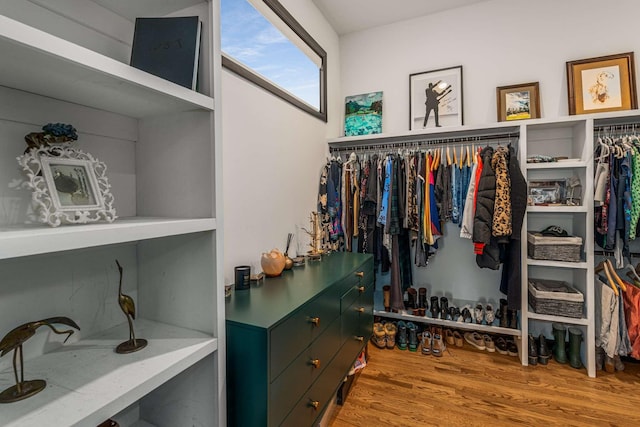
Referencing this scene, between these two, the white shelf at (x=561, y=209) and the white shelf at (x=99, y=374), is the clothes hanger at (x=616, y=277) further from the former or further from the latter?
the white shelf at (x=99, y=374)

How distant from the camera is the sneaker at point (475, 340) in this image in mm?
2562

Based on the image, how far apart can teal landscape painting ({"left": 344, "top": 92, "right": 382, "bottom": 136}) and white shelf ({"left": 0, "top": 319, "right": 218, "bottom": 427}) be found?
8.29 feet

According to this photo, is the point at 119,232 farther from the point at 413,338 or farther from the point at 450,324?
→ the point at 450,324

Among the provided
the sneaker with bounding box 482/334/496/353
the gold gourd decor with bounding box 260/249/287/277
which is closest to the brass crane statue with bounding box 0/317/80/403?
the gold gourd decor with bounding box 260/249/287/277

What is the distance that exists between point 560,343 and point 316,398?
2.13 m

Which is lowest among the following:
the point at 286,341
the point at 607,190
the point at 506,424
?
the point at 506,424

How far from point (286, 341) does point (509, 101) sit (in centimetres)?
268

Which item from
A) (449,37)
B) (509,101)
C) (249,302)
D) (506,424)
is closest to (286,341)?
(249,302)

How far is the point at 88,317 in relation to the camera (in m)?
0.95

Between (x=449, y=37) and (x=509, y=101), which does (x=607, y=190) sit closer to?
(x=509, y=101)

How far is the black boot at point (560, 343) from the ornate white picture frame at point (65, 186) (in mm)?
3003

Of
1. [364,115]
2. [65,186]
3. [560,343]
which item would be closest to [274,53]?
[364,115]

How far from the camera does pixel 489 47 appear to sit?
2689 mm

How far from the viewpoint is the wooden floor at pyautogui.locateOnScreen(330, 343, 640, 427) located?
1.75m
